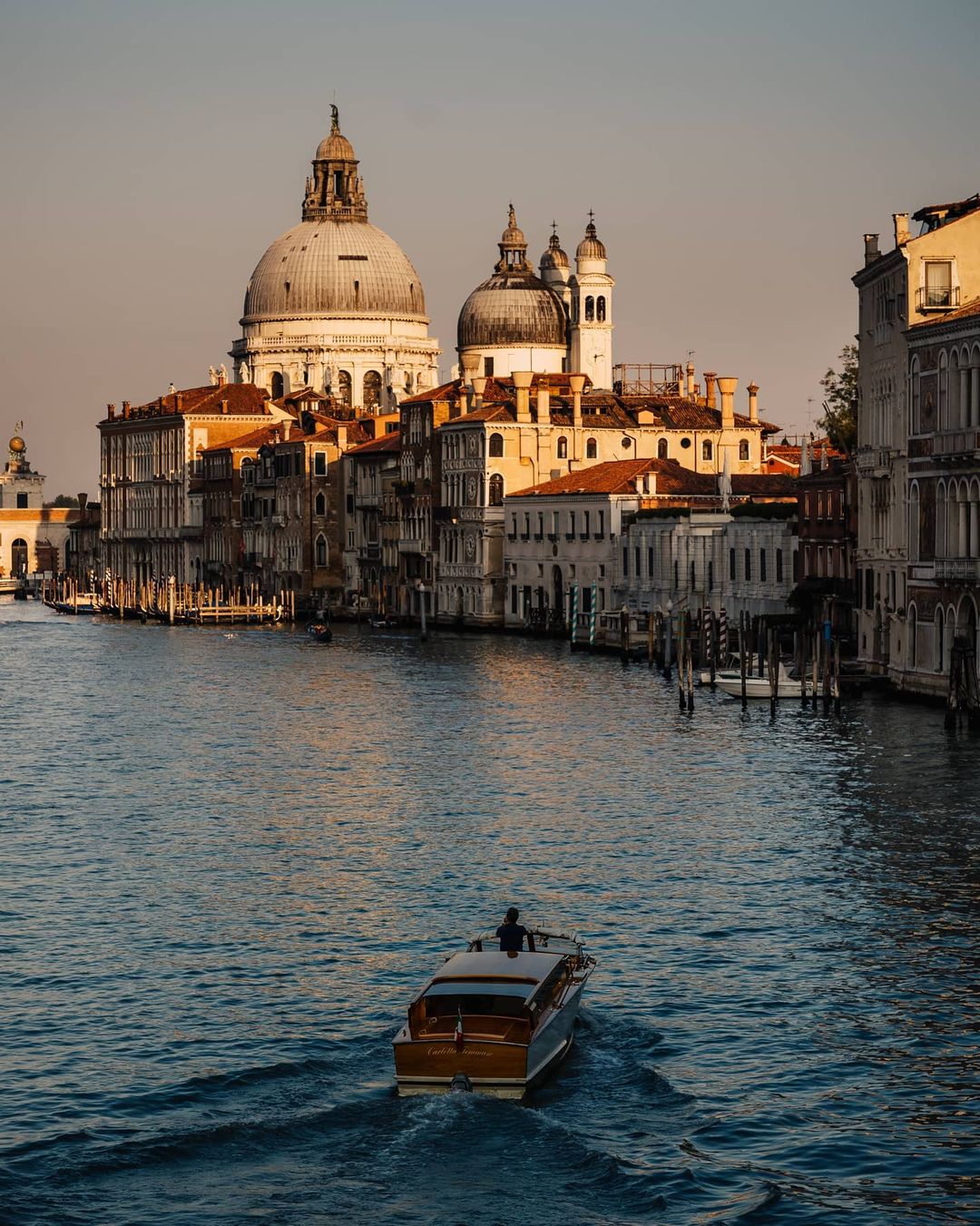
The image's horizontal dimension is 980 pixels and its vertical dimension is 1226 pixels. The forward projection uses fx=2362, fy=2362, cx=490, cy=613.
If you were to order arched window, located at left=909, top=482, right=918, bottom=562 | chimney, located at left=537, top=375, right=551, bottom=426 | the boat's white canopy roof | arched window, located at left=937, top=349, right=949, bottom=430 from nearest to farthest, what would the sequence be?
the boat's white canopy roof, arched window, located at left=937, top=349, right=949, bottom=430, arched window, located at left=909, top=482, right=918, bottom=562, chimney, located at left=537, top=375, right=551, bottom=426

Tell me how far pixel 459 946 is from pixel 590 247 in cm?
10416

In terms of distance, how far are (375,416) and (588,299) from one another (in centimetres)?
1458

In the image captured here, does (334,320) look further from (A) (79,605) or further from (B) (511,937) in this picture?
(B) (511,937)

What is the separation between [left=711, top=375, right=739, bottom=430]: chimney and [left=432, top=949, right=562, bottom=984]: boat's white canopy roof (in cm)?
7775

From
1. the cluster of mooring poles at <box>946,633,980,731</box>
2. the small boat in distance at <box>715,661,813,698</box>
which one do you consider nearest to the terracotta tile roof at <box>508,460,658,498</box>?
the small boat in distance at <box>715,661,813,698</box>

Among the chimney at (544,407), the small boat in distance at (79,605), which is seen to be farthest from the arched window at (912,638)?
the small boat in distance at (79,605)

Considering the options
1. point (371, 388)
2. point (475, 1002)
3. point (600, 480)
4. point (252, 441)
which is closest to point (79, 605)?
point (252, 441)

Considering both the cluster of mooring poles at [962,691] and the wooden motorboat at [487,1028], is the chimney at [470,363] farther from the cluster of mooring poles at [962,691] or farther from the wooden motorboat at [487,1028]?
the wooden motorboat at [487,1028]

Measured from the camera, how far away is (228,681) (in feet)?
239

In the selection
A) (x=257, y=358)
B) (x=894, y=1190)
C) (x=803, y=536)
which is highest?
(x=257, y=358)

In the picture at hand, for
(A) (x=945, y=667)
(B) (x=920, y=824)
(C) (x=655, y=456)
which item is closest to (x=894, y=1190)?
(B) (x=920, y=824)

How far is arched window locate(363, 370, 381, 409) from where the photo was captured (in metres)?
160

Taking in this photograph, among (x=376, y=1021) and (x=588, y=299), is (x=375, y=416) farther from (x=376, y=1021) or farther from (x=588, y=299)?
(x=376, y=1021)

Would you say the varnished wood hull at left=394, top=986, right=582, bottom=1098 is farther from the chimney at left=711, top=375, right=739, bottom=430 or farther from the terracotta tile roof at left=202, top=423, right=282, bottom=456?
the terracotta tile roof at left=202, top=423, right=282, bottom=456
